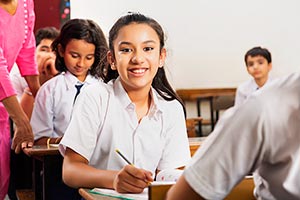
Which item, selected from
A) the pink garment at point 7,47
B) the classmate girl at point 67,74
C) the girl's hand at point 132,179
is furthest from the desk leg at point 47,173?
the girl's hand at point 132,179

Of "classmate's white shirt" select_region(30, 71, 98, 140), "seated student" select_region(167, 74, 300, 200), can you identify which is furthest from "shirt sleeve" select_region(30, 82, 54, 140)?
"seated student" select_region(167, 74, 300, 200)

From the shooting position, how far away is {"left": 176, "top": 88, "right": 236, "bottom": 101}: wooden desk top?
6836mm

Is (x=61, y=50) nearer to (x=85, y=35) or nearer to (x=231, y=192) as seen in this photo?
(x=85, y=35)

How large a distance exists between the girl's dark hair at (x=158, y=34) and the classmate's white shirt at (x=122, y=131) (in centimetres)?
11

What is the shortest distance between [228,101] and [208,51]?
692mm

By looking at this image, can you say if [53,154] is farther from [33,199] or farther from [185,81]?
[185,81]

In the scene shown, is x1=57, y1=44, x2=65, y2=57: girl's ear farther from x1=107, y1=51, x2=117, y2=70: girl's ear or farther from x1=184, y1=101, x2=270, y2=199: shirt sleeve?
x1=184, y1=101, x2=270, y2=199: shirt sleeve

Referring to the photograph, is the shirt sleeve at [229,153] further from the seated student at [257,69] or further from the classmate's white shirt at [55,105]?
the seated student at [257,69]

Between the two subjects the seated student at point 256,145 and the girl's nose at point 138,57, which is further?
the girl's nose at point 138,57

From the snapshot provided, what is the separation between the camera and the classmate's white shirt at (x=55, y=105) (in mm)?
3135

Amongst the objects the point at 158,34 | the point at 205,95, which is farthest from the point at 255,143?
the point at 205,95

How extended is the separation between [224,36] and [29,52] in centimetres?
422

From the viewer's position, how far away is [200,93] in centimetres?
689

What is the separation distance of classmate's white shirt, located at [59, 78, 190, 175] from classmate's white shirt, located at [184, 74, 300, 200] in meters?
1.06
